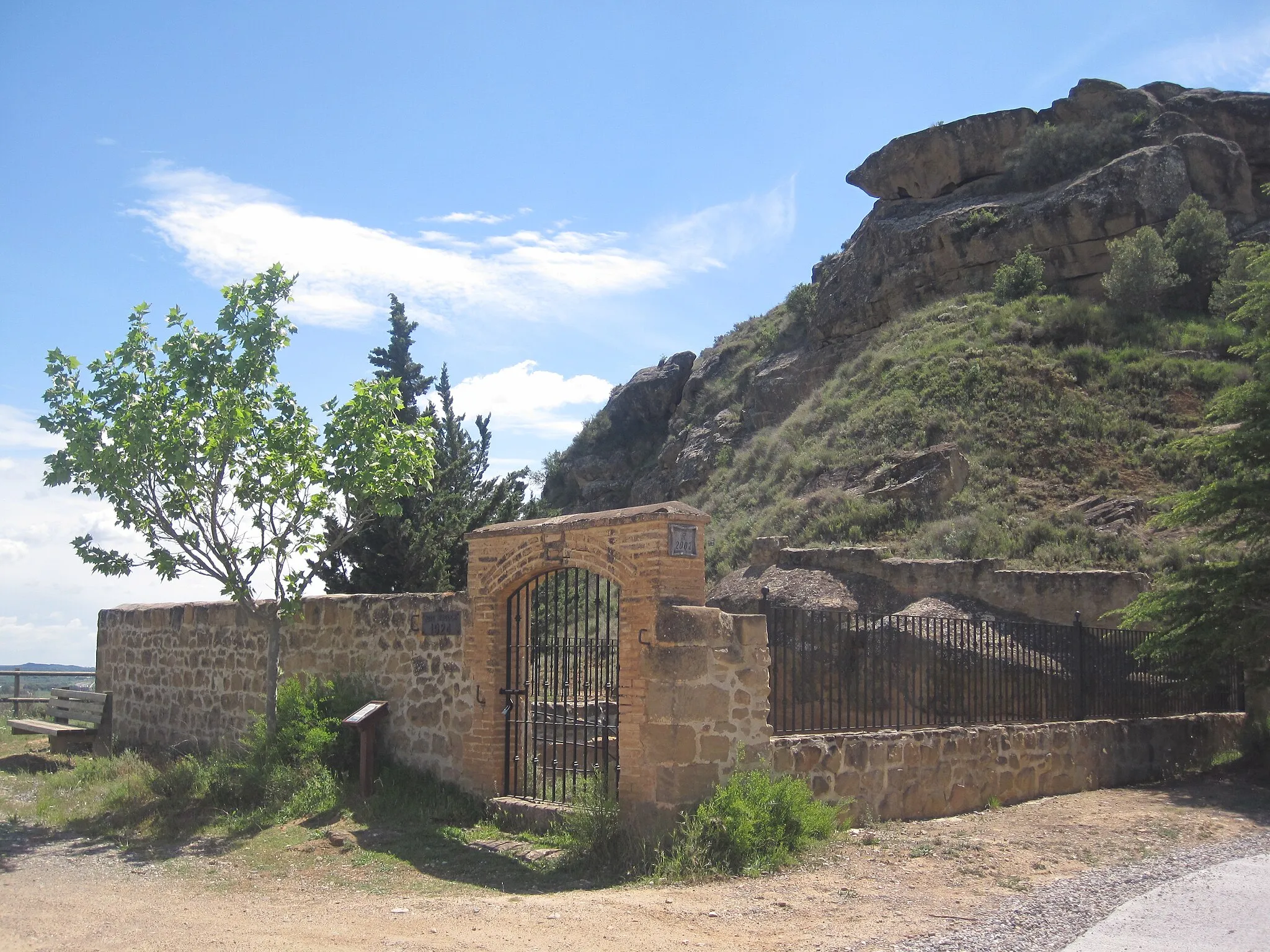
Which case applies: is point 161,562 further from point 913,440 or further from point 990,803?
point 913,440

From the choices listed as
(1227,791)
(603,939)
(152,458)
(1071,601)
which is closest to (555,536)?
A: (603,939)

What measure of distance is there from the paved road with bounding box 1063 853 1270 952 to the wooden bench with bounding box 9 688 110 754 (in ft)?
41.4

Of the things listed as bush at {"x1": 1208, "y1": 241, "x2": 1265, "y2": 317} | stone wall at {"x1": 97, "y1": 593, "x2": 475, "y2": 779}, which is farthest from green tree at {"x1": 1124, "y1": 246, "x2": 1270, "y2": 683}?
bush at {"x1": 1208, "y1": 241, "x2": 1265, "y2": 317}

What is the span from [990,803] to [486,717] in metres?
4.96

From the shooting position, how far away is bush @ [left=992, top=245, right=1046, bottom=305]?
33.9 meters

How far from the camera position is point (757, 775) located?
7785mm

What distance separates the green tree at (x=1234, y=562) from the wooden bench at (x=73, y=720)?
1377 centimetres

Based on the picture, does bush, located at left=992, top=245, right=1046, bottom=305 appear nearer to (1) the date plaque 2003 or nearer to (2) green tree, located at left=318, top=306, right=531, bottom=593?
(2) green tree, located at left=318, top=306, right=531, bottom=593

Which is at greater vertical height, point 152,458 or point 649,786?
point 152,458

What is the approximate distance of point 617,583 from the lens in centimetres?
827

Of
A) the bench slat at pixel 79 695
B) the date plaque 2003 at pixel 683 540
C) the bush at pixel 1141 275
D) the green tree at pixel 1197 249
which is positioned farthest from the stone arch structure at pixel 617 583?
the green tree at pixel 1197 249

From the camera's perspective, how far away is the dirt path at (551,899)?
588 centimetres

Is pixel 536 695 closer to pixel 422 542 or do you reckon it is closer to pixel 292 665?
pixel 292 665

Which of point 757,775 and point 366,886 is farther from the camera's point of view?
point 757,775
